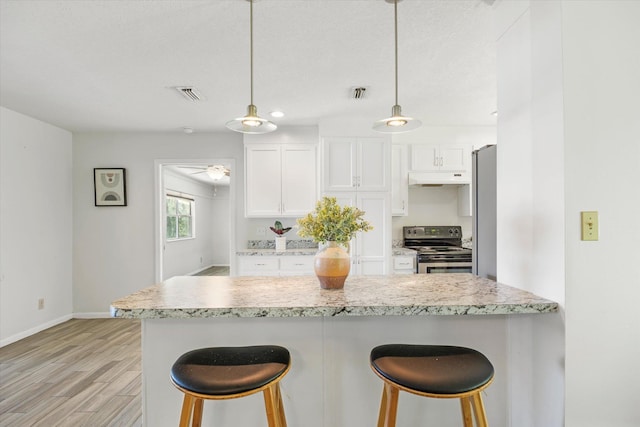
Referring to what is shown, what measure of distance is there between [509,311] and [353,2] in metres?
1.67

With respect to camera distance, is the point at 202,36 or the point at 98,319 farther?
the point at 98,319

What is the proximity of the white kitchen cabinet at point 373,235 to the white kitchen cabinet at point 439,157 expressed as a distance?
0.65 metres

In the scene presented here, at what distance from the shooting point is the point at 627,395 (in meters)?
1.35

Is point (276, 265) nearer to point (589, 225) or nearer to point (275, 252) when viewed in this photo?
point (275, 252)

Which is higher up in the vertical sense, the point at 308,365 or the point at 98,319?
the point at 308,365

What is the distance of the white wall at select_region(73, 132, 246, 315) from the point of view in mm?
4363

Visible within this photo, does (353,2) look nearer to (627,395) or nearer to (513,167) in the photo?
(513,167)

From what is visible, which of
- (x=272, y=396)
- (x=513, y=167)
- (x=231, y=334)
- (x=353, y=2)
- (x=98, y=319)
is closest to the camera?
(x=272, y=396)

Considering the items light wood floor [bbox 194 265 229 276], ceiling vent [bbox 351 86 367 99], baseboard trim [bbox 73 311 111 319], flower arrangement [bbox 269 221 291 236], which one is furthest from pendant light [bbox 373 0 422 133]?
light wood floor [bbox 194 265 229 276]

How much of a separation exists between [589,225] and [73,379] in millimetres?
3507

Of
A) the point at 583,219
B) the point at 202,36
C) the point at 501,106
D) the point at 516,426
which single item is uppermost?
the point at 202,36

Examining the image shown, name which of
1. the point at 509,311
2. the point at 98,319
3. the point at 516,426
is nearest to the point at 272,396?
the point at 509,311

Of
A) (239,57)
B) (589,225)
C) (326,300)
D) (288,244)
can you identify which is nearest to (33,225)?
(288,244)

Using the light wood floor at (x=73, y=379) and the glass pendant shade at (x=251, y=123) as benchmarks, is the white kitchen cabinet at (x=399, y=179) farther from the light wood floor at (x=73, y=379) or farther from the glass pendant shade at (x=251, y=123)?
the light wood floor at (x=73, y=379)
